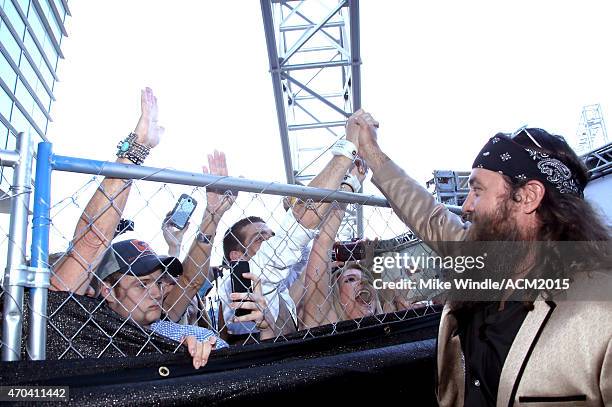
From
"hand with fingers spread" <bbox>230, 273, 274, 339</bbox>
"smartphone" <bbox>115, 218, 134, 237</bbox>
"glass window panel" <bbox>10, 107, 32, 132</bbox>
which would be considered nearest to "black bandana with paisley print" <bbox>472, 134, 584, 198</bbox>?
"hand with fingers spread" <bbox>230, 273, 274, 339</bbox>

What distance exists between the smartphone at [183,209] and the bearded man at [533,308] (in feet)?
3.20

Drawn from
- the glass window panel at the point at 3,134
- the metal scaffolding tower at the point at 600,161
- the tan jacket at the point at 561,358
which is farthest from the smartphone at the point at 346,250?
the glass window panel at the point at 3,134

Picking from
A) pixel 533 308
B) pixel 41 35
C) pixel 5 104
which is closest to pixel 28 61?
pixel 41 35

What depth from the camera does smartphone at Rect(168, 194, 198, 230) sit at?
1721mm

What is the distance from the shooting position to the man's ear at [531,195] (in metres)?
1.47

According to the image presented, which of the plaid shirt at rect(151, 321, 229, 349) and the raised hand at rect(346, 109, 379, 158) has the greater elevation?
the raised hand at rect(346, 109, 379, 158)

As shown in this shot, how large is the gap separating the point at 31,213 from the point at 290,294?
134 centimetres

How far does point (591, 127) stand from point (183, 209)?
17.6m

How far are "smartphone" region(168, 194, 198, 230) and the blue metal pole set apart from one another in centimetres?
51

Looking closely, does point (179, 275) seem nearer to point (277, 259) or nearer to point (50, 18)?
point (277, 259)

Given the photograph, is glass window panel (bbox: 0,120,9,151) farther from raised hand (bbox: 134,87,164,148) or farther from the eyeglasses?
the eyeglasses

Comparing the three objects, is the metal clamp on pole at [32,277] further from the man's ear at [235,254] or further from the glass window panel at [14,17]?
the glass window panel at [14,17]

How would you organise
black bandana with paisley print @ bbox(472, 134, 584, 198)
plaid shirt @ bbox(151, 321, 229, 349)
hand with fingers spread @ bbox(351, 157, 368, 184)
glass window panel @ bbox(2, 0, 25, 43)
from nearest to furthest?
black bandana with paisley print @ bbox(472, 134, 584, 198), plaid shirt @ bbox(151, 321, 229, 349), hand with fingers spread @ bbox(351, 157, 368, 184), glass window panel @ bbox(2, 0, 25, 43)

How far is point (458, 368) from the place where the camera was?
1.48 metres
